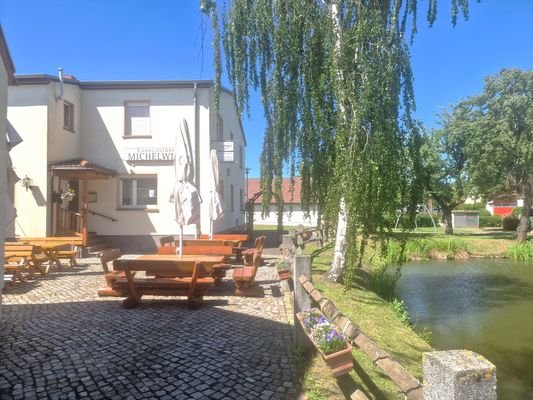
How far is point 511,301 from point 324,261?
572 centimetres

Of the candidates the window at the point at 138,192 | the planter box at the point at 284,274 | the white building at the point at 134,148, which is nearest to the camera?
the planter box at the point at 284,274

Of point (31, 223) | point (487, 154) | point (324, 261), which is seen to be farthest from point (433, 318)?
point (487, 154)

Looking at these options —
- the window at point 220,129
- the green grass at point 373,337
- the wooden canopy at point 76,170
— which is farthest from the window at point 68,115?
the green grass at point 373,337

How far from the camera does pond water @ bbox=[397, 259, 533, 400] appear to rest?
7.42 meters

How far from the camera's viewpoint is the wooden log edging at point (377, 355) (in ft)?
7.74

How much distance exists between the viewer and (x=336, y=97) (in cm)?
727

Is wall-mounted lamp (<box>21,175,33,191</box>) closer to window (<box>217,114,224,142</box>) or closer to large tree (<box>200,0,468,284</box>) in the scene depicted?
window (<box>217,114,224,142</box>)

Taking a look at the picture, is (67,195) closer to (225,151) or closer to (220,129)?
(225,151)

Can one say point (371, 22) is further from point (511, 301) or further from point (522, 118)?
point (522, 118)

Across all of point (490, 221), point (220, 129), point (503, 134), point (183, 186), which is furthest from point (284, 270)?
point (490, 221)

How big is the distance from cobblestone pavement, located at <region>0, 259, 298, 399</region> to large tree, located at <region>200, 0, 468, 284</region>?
2422 mm

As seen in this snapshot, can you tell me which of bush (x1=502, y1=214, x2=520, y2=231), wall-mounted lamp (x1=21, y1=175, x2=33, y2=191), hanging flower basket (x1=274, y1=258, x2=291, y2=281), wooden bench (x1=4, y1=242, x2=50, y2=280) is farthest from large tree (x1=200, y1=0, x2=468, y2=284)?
bush (x1=502, y1=214, x2=520, y2=231)

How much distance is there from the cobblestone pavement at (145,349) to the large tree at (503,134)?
20431mm

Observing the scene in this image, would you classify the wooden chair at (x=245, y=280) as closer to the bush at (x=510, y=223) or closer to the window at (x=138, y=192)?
the window at (x=138, y=192)
